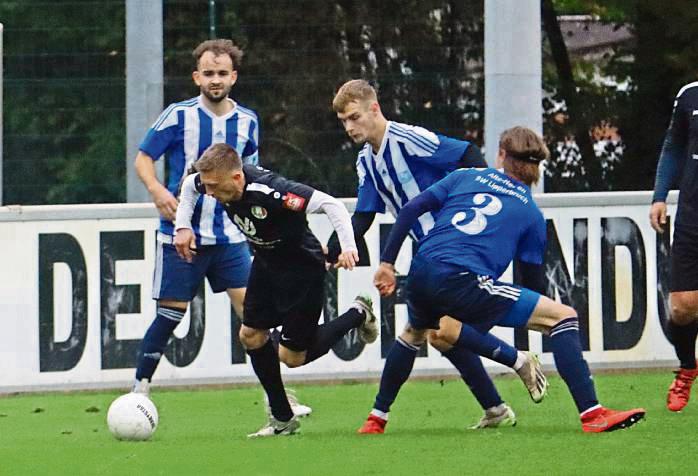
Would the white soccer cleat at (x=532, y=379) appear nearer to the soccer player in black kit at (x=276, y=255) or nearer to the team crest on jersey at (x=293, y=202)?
the soccer player in black kit at (x=276, y=255)

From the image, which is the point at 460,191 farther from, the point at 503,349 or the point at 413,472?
the point at 413,472

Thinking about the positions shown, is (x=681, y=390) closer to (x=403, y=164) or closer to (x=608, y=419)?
(x=608, y=419)

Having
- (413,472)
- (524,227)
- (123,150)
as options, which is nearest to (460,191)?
(524,227)

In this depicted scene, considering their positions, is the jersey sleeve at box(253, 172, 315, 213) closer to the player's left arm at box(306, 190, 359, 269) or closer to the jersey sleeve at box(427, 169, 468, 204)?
the player's left arm at box(306, 190, 359, 269)

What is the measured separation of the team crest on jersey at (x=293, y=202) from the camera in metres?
7.84

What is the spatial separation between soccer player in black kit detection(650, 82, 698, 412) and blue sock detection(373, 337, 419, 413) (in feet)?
5.10

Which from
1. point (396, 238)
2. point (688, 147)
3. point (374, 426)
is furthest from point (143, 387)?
point (688, 147)

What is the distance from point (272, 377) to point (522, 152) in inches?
64.4

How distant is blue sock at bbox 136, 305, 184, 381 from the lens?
9.27 m

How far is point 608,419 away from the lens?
757 centimetres

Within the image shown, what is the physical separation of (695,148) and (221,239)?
2.64 meters

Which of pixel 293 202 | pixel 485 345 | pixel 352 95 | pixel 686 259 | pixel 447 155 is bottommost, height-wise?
pixel 485 345

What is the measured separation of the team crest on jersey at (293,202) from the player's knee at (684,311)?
2317 mm

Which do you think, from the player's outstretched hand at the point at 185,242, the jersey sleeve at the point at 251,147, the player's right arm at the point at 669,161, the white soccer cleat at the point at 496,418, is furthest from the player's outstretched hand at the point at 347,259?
the player's right arm at the point at 669,161
